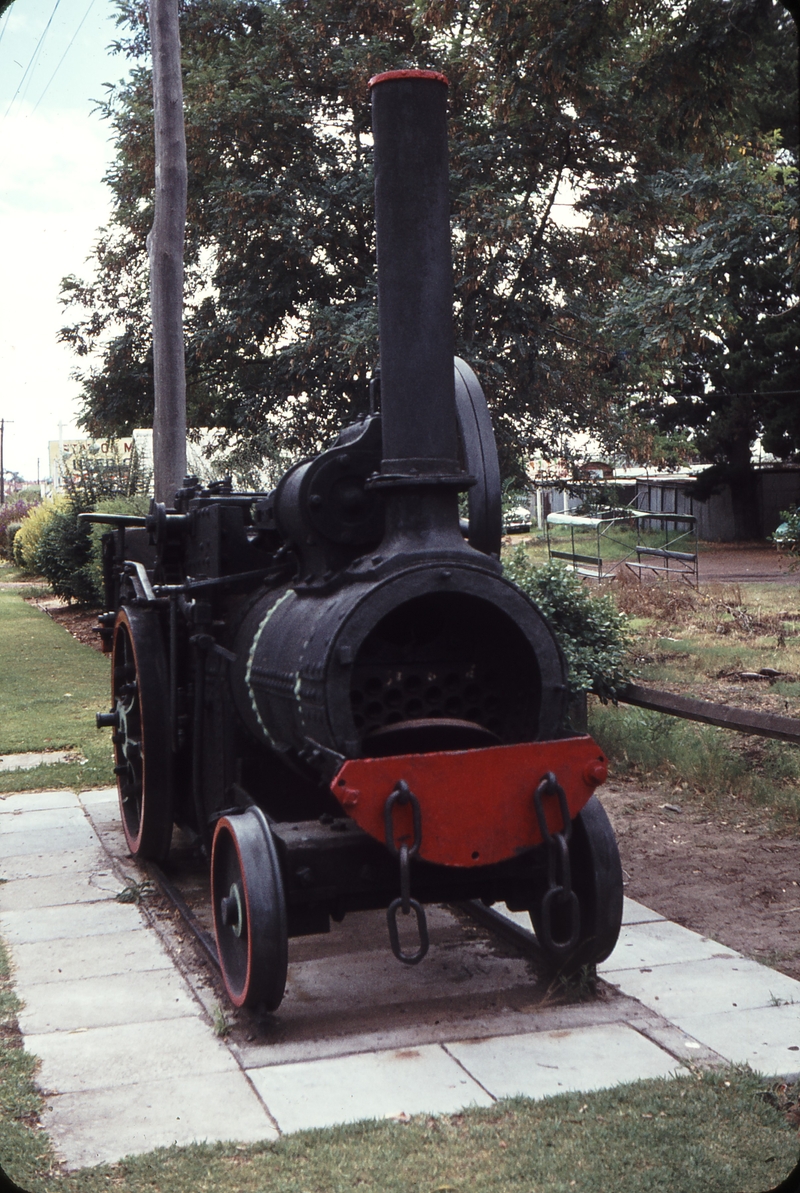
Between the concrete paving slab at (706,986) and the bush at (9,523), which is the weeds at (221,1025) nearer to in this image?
the concrete paving slab at (706,986)

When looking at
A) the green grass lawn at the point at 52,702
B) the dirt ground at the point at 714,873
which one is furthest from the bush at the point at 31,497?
the dirt ground at the point at 714,873

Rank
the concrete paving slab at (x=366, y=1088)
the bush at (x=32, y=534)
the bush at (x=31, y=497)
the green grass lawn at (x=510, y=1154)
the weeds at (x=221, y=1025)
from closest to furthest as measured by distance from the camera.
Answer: the green grass lawn at (x=510, y=1154), the concrete paving slab at (x=366, y=1088), the weeds at (x=221, y=1025), the bush at (x=32, y=534), the bush at (x=31, y=497)

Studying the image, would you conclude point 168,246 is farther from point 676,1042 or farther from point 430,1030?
point 676,1042

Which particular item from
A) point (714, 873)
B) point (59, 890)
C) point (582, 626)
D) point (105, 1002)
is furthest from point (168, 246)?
point (105, 1002)

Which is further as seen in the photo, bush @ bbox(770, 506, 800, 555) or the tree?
the tree

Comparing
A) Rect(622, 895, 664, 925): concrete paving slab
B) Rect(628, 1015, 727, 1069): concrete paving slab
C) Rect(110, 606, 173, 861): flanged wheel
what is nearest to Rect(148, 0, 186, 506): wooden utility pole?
Rect(110, 606, 173, 861): flanged wheel

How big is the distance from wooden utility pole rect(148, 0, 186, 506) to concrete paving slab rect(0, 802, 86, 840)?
17.0 feet

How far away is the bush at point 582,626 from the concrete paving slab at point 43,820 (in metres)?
3.04

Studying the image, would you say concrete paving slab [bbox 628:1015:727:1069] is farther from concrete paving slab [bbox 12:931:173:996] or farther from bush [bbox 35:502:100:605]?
bush [bbox 35:502:100:605]

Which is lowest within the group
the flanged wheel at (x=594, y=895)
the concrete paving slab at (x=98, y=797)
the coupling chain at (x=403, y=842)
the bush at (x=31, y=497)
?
the concrete paving slab at (x=98, y=797)

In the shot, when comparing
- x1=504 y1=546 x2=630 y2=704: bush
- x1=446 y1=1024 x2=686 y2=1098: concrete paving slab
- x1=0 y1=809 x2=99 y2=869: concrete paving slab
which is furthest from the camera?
x1=504 y1=546 x2=630 y2=704: bush

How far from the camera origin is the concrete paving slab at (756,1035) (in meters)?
3.63

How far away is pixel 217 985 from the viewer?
4.41 meters

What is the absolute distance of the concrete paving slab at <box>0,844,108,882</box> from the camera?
596 cm
